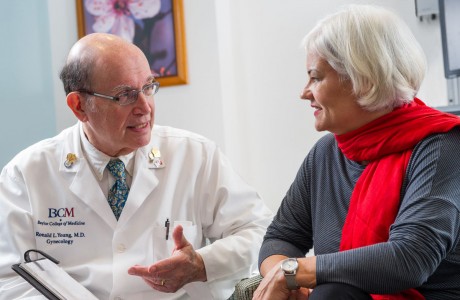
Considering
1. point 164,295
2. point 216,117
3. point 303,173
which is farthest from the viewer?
point 216,117

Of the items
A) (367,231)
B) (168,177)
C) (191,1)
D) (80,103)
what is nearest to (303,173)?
(367,231)

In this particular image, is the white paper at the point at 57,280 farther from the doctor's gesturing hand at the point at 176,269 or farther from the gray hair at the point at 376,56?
the gray hair at the point at 376,56

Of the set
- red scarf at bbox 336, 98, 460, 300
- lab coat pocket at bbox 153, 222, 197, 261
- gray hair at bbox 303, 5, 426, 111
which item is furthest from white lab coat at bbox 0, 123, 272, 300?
gray hair at bbox 303, 5, 426, 111

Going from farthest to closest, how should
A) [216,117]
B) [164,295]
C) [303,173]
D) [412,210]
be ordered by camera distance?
[216,117], [164,295], [303,173], [412,210]

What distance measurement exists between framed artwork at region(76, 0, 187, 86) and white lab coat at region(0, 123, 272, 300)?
4.37 feet

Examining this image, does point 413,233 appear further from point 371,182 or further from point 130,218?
point 130,218

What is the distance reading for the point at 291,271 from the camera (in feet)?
5.09

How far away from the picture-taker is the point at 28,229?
2.13 metres

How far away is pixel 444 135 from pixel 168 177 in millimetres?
943

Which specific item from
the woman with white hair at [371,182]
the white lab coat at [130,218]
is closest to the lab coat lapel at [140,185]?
the white lab coat at [130,218]

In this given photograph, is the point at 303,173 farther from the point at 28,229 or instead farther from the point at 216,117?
the point at 216,117

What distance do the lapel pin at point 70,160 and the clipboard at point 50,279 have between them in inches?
12.3

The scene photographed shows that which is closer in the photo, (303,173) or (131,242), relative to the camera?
(303,173)

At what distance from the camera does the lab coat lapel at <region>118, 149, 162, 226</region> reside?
83.2 inches
